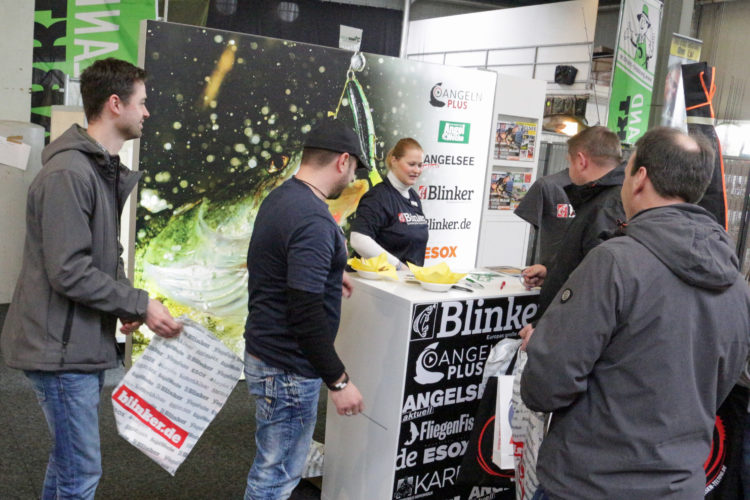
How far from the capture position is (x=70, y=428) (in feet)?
6.07

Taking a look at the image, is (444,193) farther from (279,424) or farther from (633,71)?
(279,424)

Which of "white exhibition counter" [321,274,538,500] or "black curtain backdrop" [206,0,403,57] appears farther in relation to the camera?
"black curtain backdrop" [206,0,403,57]

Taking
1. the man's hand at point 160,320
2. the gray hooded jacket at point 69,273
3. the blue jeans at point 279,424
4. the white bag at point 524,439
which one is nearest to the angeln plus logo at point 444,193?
the white bag at point 524,439

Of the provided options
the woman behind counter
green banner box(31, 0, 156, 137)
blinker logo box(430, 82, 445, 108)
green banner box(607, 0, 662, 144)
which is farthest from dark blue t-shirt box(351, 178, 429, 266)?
green banner box(31, 0, 156, 137)

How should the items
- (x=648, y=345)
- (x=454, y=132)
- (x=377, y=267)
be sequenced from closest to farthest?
(x=648, y=345)
(x=377, y=267)
(x=454, y=132)

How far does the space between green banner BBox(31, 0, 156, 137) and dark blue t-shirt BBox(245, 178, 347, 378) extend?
158 inches

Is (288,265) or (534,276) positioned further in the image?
(534,276)

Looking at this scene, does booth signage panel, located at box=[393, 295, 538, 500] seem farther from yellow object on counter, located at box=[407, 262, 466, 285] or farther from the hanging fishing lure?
the hanging fishing lure

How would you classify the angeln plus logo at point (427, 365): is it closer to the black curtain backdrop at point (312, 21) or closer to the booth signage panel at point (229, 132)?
the booth signage panel at point (229, 132)

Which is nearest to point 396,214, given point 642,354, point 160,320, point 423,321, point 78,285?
point 423,321

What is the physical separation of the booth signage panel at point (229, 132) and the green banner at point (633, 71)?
5.23 ft

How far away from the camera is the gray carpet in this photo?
2844 mm

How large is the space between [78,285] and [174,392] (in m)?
0.50

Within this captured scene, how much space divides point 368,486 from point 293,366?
787mm
